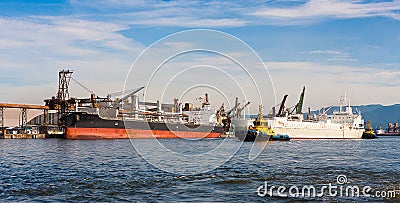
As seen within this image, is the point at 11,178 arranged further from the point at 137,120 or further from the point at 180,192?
the point at 137,120

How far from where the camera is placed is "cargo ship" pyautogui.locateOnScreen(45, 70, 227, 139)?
7488cm

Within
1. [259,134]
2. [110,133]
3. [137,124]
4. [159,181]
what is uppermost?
[137,124]

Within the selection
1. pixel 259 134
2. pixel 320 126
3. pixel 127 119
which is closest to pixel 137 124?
pixel 127 119

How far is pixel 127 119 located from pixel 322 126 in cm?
5306

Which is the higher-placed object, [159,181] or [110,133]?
[110,133]

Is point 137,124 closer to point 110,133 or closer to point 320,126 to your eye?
point 110,133

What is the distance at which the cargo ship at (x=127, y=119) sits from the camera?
74875mm

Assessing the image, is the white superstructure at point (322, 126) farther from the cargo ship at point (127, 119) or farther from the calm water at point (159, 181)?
the calm water at point (159, 181)

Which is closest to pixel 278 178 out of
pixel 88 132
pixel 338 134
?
pixel 88 132

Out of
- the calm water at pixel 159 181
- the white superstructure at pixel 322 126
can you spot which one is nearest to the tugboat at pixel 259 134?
the white superstructure at pixel 322 126

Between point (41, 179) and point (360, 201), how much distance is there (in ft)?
46.6

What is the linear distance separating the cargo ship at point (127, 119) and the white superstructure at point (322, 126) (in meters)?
16.4

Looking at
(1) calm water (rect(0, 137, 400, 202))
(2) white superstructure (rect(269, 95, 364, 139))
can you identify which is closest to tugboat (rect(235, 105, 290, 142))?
(2) white superstructure (rect(269, 95, 364, 139))

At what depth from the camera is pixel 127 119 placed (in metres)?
83.0
